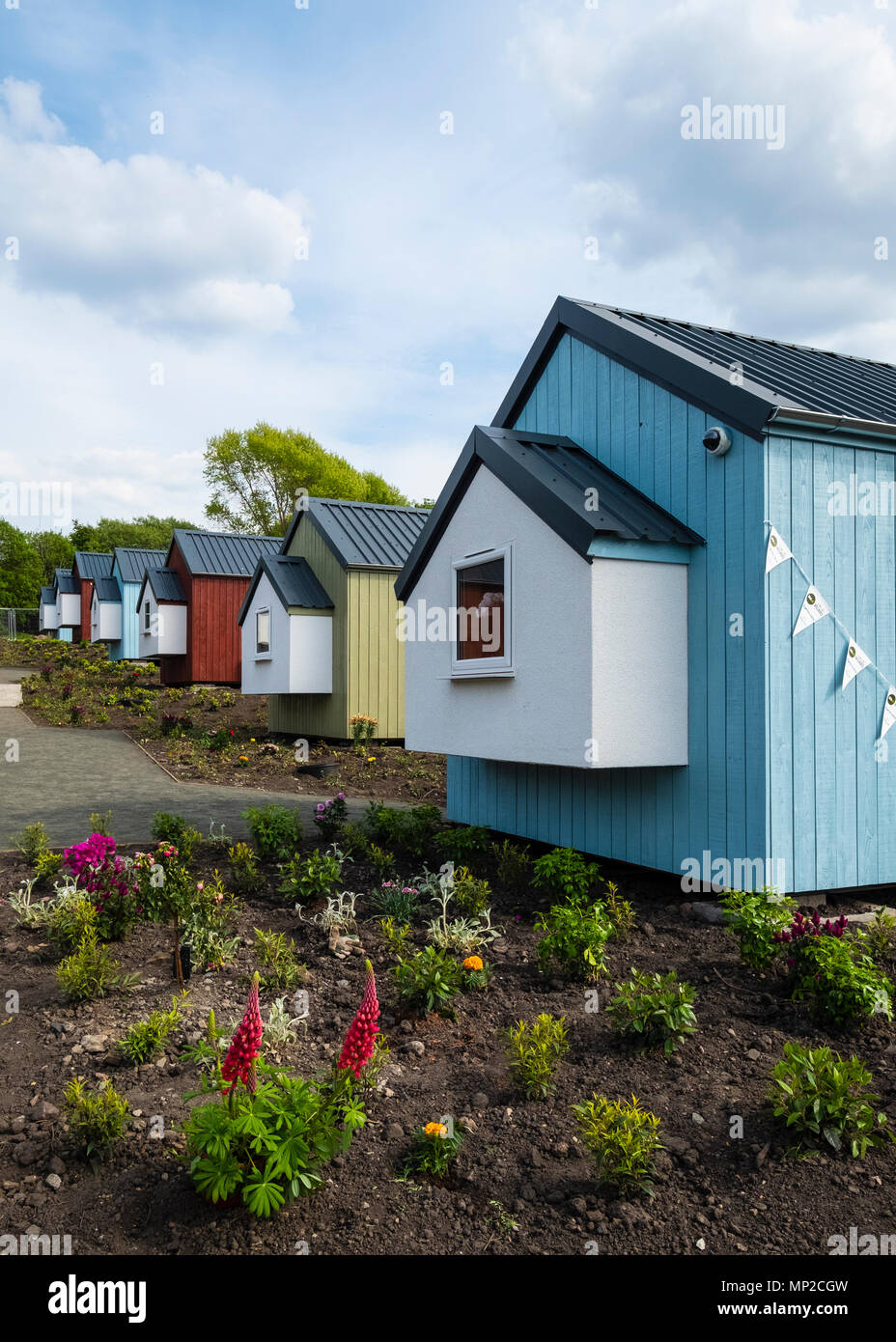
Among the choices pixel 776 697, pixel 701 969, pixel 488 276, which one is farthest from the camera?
pixel 488 276

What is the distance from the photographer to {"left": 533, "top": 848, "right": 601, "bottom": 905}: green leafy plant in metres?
5.99

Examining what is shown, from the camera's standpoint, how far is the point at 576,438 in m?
7.66

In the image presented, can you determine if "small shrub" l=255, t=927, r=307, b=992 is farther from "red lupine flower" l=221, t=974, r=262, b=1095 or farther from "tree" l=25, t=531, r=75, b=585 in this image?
→ "tree" l=25, t=531, r=75, b=585

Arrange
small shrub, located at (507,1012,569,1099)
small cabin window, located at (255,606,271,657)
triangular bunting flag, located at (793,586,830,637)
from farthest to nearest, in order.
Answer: small cabin window, located at (255,606,271,657)
triangular bunting flag, located at (793,586,830,637)
small shrub, located at (507,1012,569,1099)

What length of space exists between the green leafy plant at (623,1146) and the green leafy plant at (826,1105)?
0.55 metres

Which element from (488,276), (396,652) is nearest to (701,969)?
(488,276)

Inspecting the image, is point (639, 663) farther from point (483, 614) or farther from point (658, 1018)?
point (658, 1018)

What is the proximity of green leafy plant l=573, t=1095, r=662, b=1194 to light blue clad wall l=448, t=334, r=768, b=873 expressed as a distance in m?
2.92

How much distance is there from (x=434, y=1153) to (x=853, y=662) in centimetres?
445

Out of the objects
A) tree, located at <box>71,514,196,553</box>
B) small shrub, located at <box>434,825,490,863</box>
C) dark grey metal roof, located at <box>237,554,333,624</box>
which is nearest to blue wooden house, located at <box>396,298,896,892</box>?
Result: small shrub, located at <box>434,825,490,863</box>

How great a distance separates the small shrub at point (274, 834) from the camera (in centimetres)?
740

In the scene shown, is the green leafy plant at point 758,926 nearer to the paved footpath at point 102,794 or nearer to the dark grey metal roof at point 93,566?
the paved footpath at point 102,794
